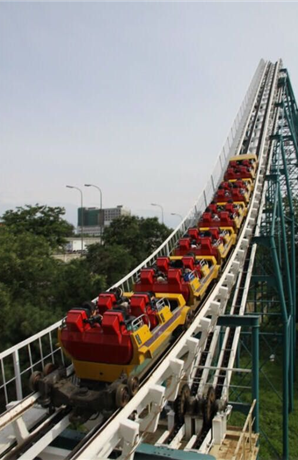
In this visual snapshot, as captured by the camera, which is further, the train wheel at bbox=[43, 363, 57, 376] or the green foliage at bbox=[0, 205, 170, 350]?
the green foliage at bbox=[0, 205, 170, 350]

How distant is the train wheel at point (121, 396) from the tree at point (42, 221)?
23.8m

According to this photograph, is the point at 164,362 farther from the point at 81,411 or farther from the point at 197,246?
the point at 197,246

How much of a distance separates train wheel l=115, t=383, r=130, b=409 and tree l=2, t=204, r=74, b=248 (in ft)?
78.0

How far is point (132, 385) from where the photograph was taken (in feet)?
17.5

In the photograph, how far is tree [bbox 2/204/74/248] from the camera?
28.9 m

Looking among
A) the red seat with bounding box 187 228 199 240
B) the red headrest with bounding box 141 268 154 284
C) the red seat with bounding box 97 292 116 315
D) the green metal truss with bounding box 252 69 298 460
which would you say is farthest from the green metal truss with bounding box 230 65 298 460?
the red seat with bounding box 97 292 116 315

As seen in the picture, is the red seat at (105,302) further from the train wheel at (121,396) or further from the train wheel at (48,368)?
the train wheel at (121,396)

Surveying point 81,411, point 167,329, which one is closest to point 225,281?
point 167,329

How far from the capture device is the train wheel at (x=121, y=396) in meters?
5.04

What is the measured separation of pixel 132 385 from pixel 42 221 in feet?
84.8

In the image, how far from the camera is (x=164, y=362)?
19.9 ft

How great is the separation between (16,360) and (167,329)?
2.28 m

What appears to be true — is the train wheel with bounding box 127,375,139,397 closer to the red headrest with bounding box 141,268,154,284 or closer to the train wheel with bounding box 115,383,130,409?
the train wheel with bounding box 115,383,130,409

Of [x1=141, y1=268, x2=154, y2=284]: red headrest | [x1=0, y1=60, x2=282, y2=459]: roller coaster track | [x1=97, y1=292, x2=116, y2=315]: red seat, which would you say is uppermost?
[x1=141, y1=268, x2=154, y2=284]: red headrest
